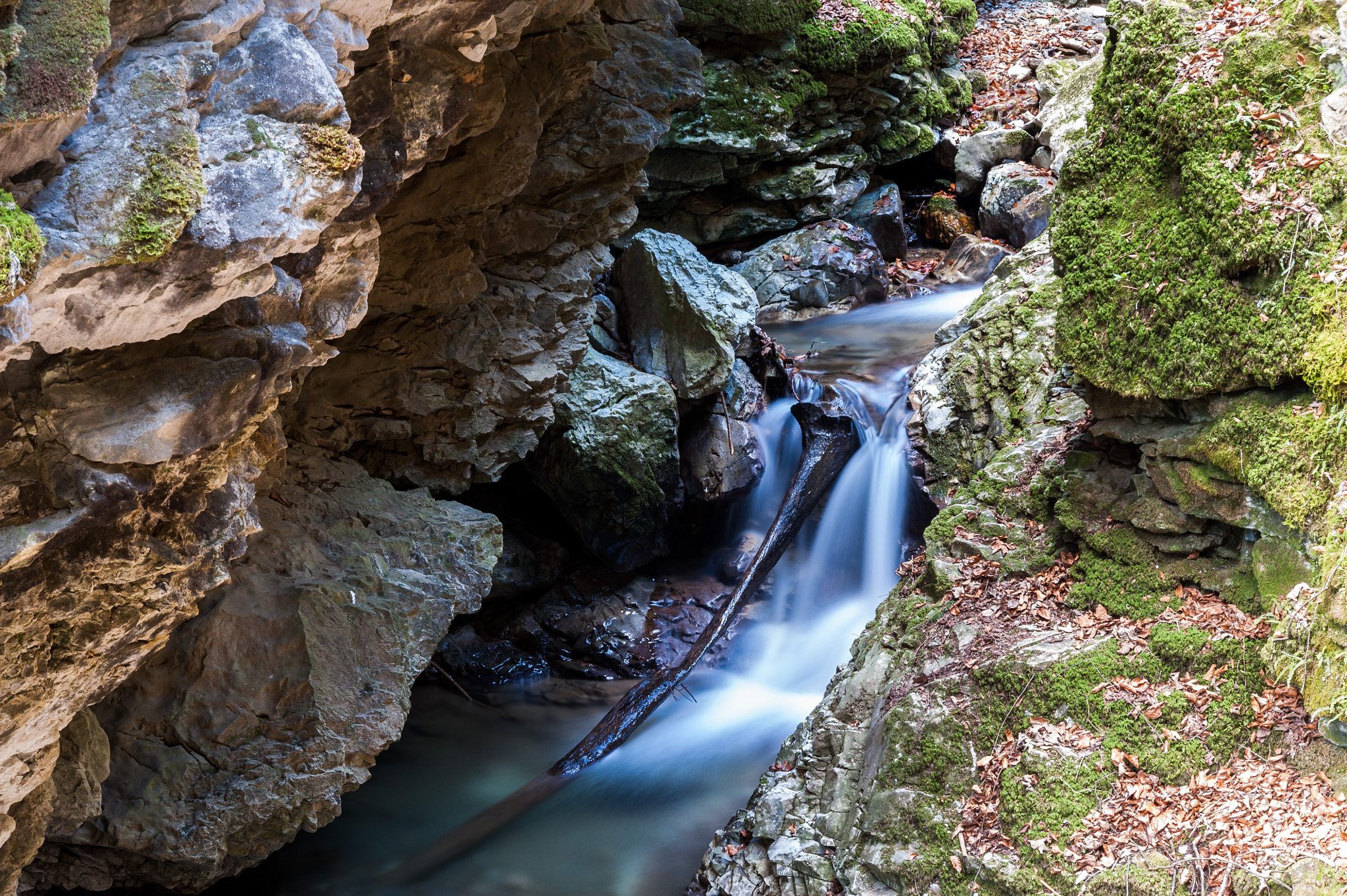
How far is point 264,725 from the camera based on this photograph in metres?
5.51

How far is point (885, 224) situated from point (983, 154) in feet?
6.39

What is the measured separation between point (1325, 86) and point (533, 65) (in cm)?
468

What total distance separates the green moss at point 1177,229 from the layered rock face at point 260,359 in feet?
11.0

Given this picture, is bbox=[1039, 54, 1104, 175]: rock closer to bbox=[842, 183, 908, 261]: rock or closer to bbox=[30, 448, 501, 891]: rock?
bbox=[842, 183, 908, 261]: rock

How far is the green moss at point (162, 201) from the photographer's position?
2371 millimetres

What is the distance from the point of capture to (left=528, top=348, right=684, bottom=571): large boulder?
905 centimetres

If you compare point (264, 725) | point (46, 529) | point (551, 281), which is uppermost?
point (551, 281)

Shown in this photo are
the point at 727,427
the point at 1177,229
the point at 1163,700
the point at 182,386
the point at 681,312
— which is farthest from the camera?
the point at 727,427

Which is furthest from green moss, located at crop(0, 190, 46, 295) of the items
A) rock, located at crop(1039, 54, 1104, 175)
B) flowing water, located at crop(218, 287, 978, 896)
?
rock, located at crop(1039, 54, 1104, 175)

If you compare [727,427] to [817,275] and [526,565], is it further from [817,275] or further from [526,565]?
[817,275]

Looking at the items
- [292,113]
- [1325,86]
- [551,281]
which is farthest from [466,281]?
[1325,86]

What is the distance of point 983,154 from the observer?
13852mm

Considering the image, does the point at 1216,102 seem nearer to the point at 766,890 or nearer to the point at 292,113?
the point at 292,113

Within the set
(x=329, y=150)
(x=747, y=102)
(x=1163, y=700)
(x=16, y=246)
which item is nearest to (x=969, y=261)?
(x=747, y=102)
